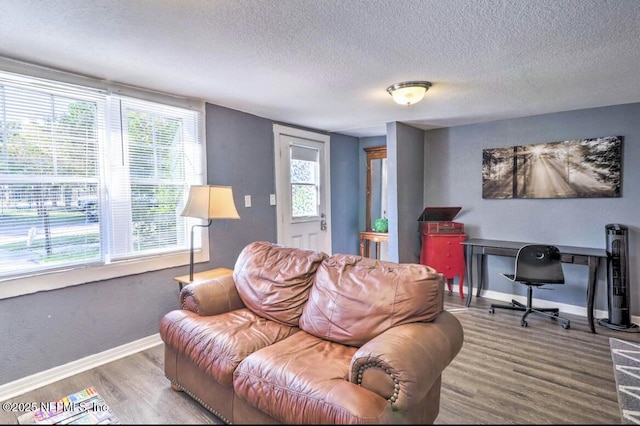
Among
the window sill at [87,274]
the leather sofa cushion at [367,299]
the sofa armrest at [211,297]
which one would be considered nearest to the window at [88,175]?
the window sill at [87,274]

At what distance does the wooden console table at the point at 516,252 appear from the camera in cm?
304

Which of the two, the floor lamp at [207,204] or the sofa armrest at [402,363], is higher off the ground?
the floor lamp at [207,204]

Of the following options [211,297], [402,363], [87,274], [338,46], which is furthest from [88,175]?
[402,363]

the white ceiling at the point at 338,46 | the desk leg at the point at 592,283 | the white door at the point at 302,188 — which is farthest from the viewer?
the white door at the point at 302,188

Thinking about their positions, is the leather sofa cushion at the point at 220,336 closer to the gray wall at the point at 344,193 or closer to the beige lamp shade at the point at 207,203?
the beige lamp shade at the point at 207,203

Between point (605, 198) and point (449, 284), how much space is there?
189 cm

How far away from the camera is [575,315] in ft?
11.4

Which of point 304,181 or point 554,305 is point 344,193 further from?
point 554,305

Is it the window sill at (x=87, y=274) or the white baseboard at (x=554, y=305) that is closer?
the window sill at (x=87, y=274)

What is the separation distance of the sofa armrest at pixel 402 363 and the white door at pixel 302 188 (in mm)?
2602

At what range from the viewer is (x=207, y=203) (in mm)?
2576

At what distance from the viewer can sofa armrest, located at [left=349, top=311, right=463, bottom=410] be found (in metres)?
1.26

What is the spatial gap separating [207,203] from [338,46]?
4.87 ft

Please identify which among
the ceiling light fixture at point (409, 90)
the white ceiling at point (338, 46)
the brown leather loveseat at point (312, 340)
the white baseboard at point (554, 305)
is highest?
the white ceiling at point (338, 46)
